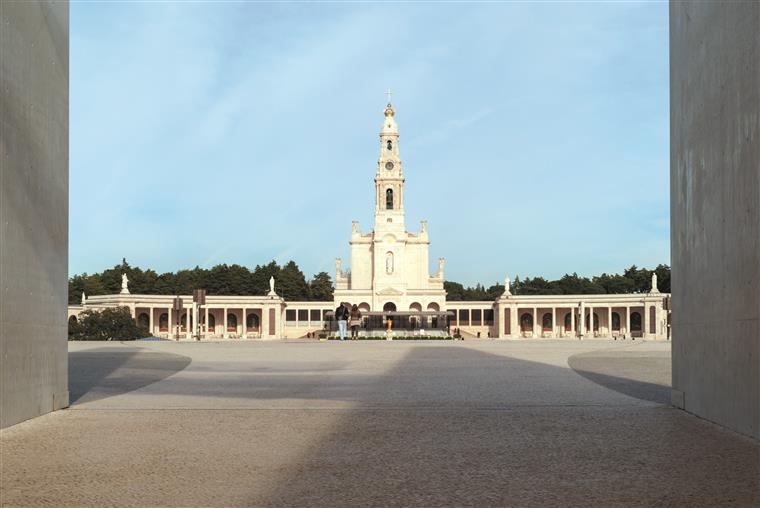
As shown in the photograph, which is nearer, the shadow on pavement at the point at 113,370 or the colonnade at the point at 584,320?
the shadow on pavement at the point at 113,370

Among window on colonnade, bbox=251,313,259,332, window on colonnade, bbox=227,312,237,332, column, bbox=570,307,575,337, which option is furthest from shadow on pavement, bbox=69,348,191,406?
column, bbox=570,307,575,337

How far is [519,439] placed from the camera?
983cm

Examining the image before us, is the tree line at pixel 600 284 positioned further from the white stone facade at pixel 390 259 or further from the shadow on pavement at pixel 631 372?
the shadow on pavement at pixel 631 372

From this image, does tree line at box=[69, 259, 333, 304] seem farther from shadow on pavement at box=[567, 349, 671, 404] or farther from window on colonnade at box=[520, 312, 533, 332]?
shadow on pavement at box=[567, 349, 671, 404]

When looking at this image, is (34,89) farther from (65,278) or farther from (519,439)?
(519,439)

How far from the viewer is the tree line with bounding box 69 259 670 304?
140375 millimetres

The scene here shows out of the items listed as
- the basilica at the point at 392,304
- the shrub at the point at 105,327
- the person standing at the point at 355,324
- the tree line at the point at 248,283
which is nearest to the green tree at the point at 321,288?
the tree line at the point at 248,283

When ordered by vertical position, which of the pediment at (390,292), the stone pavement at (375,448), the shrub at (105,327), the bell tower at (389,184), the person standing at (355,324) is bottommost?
the person standing at (355,324)

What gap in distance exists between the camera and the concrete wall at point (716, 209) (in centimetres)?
943

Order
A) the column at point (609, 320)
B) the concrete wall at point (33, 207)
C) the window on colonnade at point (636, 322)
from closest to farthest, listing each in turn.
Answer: the concrete wall at point (33, 207)
the column at point (609, 320)
the window on colonnade at point (636, 322)

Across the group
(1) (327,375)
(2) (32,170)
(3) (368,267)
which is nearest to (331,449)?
(2) (32,170)

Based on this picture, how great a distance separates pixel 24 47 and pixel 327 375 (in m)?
10.7

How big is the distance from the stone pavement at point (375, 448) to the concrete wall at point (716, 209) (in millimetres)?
639

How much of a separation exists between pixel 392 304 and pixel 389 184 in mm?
16240
